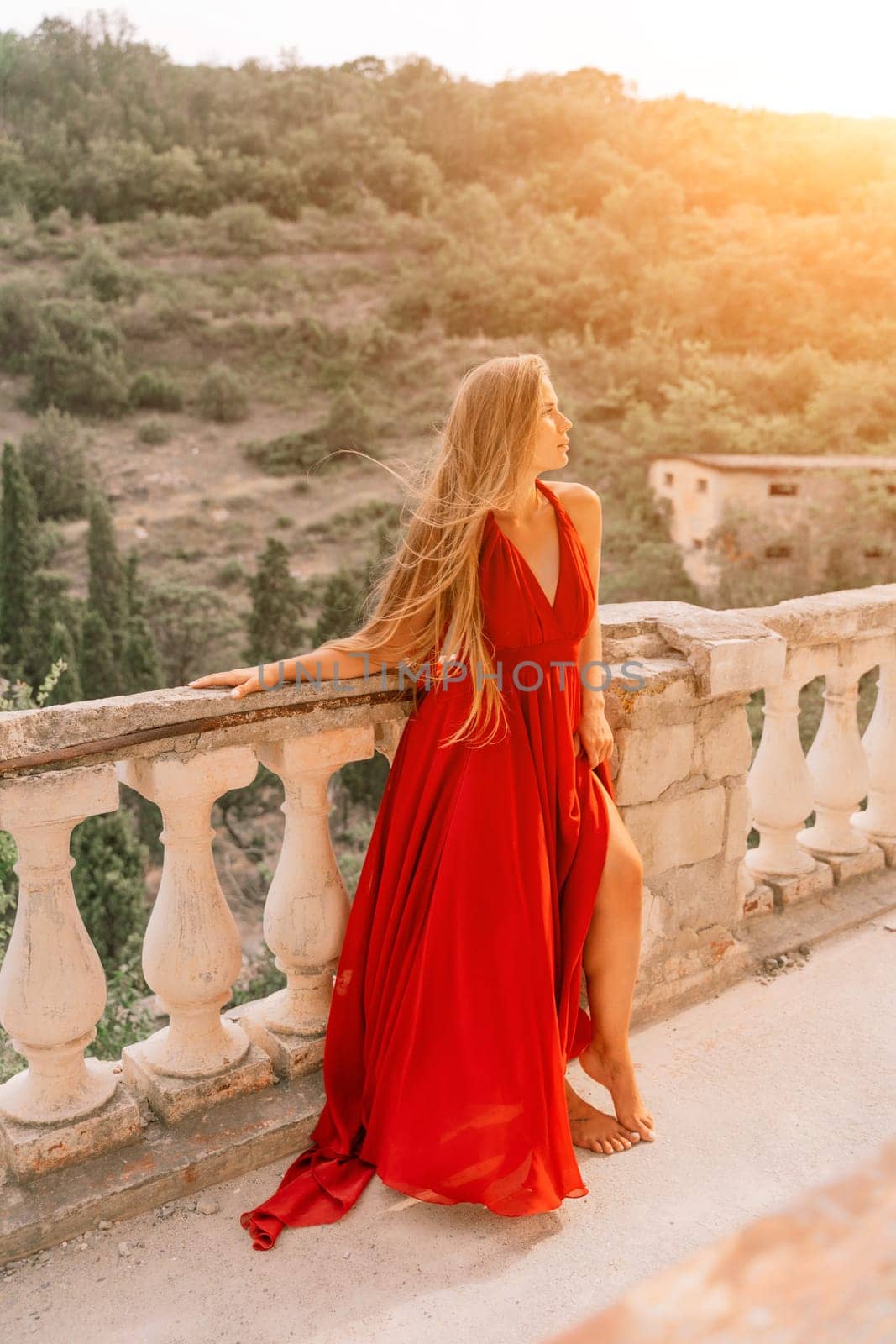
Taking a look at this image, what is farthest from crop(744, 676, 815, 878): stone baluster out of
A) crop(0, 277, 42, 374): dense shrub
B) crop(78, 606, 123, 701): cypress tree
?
crop(0, 277, 42, 374): dense shrub

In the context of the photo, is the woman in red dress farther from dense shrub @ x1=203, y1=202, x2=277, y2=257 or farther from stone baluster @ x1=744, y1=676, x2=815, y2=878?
dense shrub @ x1=203, y1=202, x2=277, y2=257

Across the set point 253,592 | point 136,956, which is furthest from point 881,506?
point 136,956

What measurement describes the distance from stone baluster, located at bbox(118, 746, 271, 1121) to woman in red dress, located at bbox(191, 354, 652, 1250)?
167 millimetres

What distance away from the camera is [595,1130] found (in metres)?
2.06

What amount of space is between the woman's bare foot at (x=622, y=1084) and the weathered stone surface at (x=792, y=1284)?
1.75m

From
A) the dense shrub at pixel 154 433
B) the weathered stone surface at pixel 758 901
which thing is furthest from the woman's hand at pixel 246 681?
the dense shrub at pixel 154 433

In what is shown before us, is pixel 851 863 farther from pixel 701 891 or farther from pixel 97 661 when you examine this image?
pixel 97 661

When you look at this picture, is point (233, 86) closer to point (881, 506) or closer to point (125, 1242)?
point (881, 506)

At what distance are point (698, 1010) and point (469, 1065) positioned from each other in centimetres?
83

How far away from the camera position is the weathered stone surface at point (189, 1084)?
196cm

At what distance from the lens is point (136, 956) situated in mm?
12438

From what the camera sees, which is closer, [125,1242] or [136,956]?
[125,1242]

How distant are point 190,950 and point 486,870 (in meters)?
0.55

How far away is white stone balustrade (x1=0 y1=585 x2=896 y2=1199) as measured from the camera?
179cm
